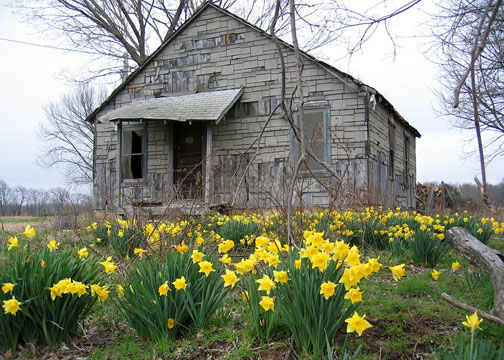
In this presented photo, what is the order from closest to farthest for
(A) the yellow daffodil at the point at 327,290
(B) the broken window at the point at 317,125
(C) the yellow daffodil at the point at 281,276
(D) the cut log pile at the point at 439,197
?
(A) the yellow daffodil at the point at 327,290, (C) the yellow daffodil at the point at 281,276, (B) the broken window at the point at 317,125, (D) the cut log pile at the point at 439,197

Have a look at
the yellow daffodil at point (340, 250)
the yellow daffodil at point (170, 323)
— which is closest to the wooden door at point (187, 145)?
the yellow daffodil at point (170, 323)

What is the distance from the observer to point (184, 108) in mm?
10445

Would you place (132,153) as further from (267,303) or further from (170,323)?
(267,303)

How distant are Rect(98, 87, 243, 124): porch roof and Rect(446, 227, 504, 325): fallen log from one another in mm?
6835

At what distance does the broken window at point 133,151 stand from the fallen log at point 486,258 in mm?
9638

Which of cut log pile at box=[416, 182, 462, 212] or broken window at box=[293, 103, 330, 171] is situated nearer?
broken window at box=[293, 103, 330, 171]

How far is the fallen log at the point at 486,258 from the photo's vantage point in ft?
7.92

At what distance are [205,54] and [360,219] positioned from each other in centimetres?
807

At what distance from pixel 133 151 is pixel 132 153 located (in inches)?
4.5

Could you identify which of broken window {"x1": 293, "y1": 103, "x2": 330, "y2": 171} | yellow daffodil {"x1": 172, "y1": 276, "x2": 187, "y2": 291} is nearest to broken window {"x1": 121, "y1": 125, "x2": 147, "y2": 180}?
broken window {"x1": 293, "y1": 103, "x2": 330, "y2": 171}

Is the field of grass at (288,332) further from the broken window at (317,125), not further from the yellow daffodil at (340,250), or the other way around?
the broken window at (317,125)

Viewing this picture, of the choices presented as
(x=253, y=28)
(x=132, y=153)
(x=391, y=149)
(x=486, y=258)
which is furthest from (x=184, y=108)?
(x=486, y=258)

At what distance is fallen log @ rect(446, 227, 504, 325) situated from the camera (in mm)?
2414

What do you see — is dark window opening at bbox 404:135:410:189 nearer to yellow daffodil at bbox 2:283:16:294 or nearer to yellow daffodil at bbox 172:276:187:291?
yellow daffodil at bbox 172:276:187:291
